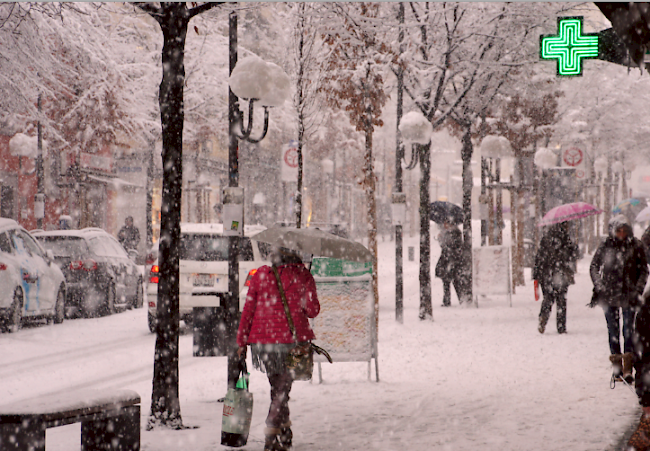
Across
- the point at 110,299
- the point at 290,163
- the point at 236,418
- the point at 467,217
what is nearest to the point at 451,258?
the point at 467,217

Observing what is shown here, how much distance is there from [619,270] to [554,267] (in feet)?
12.8

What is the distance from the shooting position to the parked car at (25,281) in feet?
44.8

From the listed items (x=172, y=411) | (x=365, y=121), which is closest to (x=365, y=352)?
(x=172, y=411)

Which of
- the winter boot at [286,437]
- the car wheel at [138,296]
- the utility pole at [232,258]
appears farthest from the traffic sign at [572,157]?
the winter boot at [286,437]

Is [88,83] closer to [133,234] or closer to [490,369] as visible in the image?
[133,234]

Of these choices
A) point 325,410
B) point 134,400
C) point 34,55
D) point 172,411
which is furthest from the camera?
point 34,55

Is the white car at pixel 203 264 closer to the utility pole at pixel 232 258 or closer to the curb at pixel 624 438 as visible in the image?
the utility pole at pixel 232 258

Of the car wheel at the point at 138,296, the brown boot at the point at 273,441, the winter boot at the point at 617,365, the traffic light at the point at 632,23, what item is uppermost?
the traffic light at the point at 632,23

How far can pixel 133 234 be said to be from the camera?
2469cm

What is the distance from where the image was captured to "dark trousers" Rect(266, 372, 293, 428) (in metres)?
6.21

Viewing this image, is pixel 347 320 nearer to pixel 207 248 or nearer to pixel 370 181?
pixel 207 248

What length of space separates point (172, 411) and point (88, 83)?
1765 cm

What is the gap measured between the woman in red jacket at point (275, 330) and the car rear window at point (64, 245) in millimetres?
11533

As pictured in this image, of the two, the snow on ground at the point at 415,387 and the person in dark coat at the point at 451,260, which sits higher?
the person in dark coat at the point at 451,260
